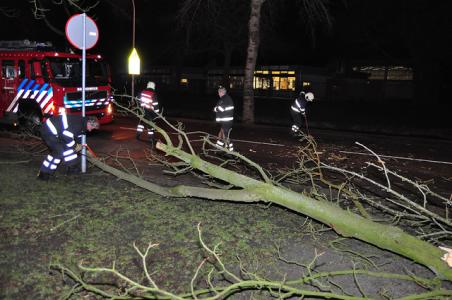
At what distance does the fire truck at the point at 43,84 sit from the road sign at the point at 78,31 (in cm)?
426

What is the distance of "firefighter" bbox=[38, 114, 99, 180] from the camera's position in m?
6.64

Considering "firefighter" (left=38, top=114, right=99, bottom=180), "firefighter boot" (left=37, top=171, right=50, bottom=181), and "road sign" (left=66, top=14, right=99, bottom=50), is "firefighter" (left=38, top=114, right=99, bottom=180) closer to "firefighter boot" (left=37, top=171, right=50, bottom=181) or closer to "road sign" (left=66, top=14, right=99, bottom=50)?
"firefighter boot" (left=37, top=171, right=50, bottom=181)

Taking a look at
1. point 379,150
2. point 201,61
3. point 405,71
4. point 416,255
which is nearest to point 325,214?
point 416,255

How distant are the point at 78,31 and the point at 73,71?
507cm

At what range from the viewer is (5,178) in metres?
6.58

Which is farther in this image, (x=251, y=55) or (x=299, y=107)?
(x=251, y=55)

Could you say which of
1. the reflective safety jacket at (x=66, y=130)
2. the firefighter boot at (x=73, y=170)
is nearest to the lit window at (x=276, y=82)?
the firefighter boot at (x=73, y=170)

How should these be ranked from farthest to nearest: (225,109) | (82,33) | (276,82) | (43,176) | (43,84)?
(276,82)
(43,84)
(225,109)
(82,33)
(43,176)

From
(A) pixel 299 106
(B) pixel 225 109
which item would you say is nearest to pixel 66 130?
(B) pixel 225 109

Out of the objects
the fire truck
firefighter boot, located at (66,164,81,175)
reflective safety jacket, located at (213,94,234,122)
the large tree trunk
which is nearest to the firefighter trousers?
firefighter boot, located at (66,164,81,175)

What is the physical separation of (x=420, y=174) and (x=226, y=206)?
4.49 meters

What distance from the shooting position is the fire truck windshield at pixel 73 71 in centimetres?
1108

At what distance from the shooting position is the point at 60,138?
6.77 meters

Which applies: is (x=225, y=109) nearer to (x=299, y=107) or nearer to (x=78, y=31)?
(x=299, y=107)
